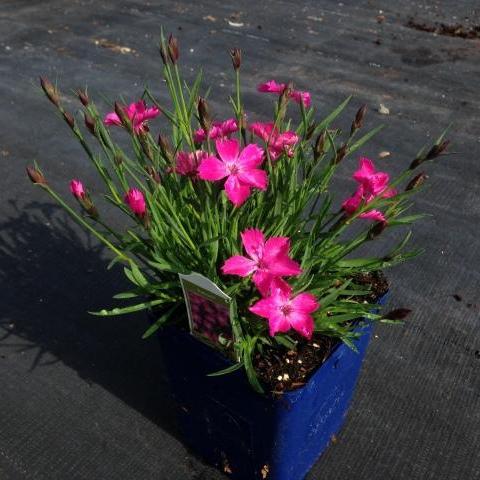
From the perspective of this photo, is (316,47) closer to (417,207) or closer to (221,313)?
(417,207)

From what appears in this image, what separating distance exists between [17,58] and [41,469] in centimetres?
297

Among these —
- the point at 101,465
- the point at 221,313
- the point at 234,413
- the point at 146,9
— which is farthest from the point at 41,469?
the point at 146,9

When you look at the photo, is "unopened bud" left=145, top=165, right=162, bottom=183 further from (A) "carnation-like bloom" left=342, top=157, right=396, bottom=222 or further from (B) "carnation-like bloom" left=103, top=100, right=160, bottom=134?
(A) "carnation-like bloom" left=342, top=157, right=396, bottom=222

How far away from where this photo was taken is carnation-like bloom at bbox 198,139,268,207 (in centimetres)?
92

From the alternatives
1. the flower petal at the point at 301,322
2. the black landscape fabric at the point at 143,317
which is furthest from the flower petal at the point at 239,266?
the black landscape fabric at the point at 143,317

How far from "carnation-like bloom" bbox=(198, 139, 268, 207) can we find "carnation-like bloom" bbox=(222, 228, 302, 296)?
0.24 ft

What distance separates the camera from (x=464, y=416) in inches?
59.6

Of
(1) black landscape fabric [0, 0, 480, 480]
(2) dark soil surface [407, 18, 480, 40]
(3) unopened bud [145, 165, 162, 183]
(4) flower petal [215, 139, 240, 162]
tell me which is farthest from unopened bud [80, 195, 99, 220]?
(2) dark soil surface [407, 18, 480, 40]

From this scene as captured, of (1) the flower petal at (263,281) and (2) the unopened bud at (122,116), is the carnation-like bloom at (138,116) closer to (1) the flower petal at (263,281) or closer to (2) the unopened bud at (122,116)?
(2) the unopened bud at (122,116)

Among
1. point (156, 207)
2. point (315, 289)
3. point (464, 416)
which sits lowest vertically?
point (464, 416)

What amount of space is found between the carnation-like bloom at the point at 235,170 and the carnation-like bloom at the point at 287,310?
17cm

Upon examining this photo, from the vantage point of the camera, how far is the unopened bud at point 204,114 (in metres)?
1.02

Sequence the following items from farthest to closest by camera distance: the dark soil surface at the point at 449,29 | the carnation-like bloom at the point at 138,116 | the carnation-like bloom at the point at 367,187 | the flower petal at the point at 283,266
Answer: the dark soil surface at the point at 449,29 → the carnation-like bloom at the point at 138,116 → the carnation-like bloom at the point at 367,187 → the flower petal at the point at 283,266

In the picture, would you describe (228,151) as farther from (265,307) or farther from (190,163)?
(265,307)
